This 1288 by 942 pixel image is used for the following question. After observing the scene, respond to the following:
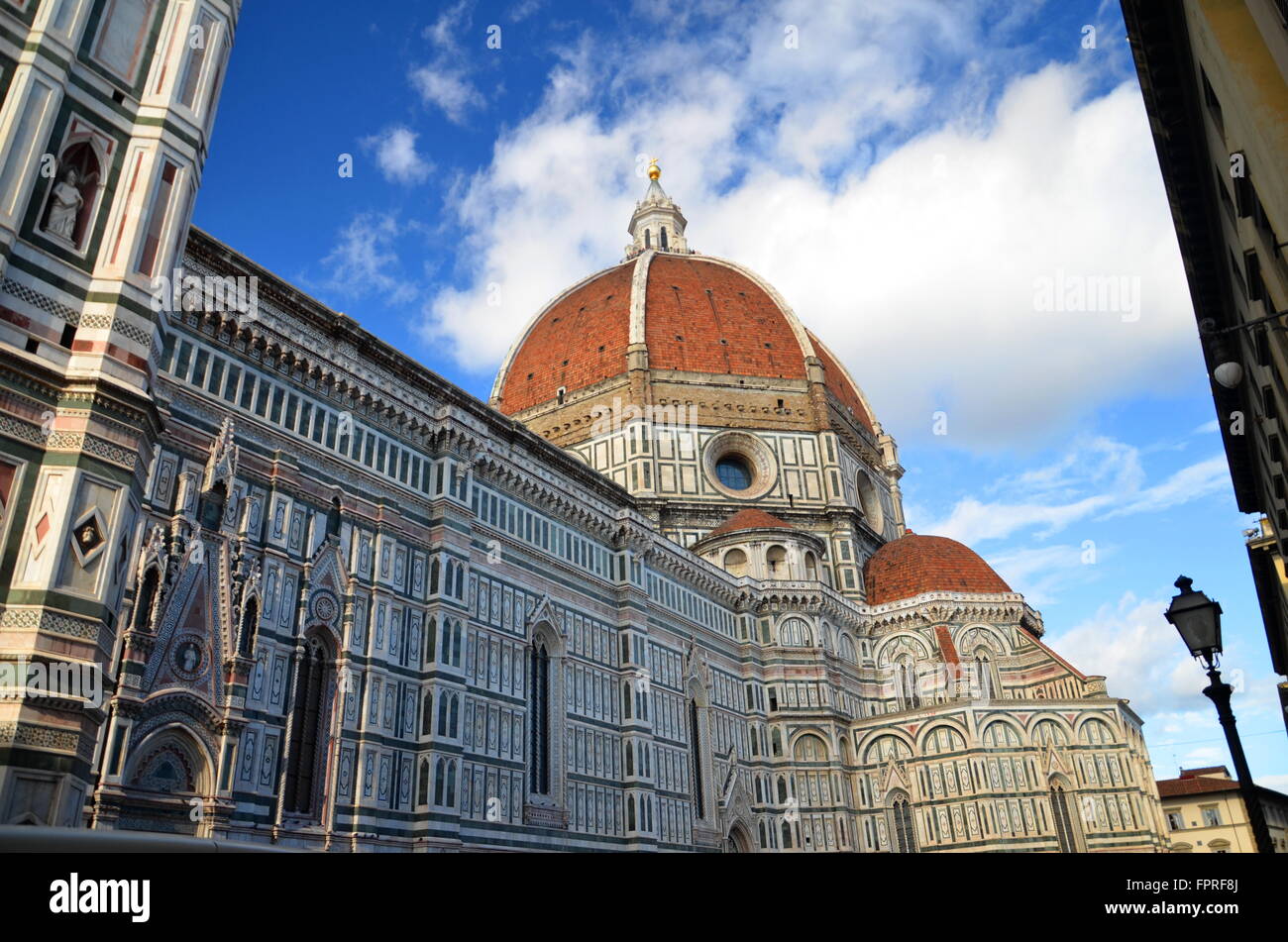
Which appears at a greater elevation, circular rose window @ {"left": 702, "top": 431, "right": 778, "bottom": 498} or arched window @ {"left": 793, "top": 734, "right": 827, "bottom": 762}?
circular rose window @ {"left": 702, "top": 431, "right": 778, "bottom": 498}

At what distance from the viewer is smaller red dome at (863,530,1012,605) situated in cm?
4991

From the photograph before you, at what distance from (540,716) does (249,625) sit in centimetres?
1157

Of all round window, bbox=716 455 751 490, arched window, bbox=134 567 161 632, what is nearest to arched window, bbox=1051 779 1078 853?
round window, bbox=716 455 751 490

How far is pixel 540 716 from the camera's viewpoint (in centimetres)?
3006

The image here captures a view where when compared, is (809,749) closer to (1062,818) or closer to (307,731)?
(1062,818)

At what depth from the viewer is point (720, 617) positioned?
4247 cm

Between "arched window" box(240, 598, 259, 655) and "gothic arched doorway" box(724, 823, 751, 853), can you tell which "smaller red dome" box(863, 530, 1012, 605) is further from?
"arched window" box(240, 598, 259, 655)

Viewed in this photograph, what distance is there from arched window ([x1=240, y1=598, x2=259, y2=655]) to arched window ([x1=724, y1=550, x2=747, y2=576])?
28.5m

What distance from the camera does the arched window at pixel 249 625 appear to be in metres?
20.7

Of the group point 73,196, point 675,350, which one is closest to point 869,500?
point 675,350

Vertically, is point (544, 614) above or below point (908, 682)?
below

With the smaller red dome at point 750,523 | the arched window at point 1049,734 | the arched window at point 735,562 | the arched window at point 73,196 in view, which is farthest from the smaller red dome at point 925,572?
the arched window at point 73,196
